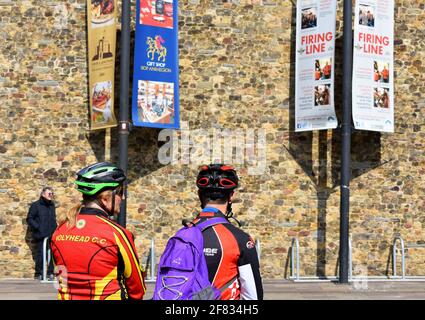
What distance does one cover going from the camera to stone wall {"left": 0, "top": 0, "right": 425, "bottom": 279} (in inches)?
555

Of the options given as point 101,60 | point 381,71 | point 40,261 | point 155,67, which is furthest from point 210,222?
point 381,71

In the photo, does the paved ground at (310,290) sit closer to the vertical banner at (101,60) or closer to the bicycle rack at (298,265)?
the bicycle rack at (298,265)

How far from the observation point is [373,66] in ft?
46.4

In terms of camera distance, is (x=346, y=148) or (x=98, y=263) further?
(x=346, y=148)

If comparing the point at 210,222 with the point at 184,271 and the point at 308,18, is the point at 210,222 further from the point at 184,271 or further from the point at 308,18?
the point at 308,18

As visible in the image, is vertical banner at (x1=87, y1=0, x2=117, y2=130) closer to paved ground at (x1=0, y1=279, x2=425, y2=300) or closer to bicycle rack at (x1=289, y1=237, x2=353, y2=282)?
paved ground at (x1=0, y1=279, x2=425, y2=300)

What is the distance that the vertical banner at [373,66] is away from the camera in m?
13.9

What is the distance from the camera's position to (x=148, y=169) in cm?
1420

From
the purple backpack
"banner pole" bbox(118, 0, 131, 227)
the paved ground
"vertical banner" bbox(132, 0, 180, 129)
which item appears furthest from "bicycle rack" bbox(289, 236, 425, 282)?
the purple backpack

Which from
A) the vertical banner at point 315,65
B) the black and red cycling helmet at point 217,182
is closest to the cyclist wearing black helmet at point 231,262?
the black and red cycling helmet at point 217,182

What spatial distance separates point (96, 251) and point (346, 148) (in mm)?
10413

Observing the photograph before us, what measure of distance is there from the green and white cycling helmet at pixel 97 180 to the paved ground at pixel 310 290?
24.8 feet

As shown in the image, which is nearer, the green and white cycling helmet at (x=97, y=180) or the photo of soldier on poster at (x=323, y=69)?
the green and white cycling helmet at (x=97, y=180)

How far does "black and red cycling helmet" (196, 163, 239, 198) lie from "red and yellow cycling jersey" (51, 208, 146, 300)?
497 millimetres
